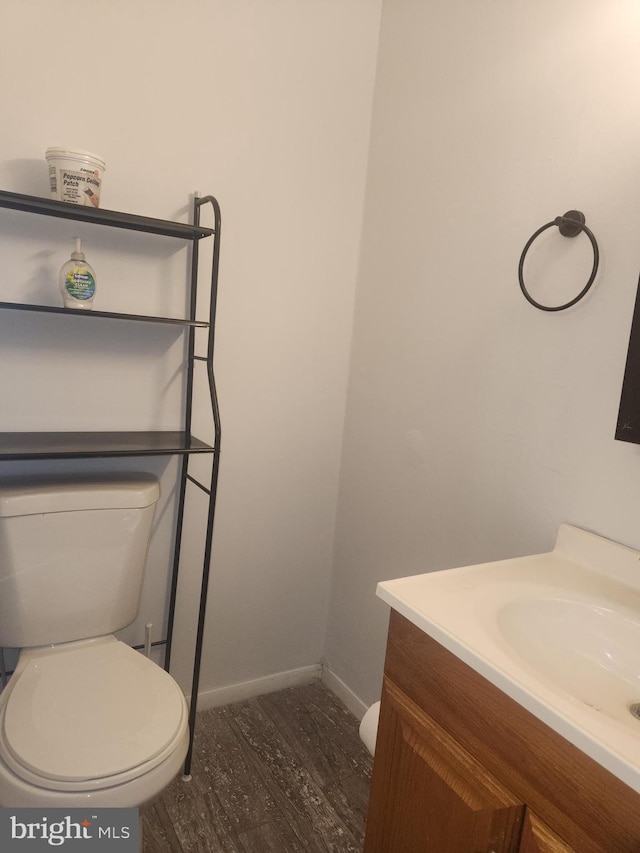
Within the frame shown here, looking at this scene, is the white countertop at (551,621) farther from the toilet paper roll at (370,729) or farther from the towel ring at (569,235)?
the towel ring at (569,235)

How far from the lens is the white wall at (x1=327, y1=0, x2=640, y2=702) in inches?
47.2

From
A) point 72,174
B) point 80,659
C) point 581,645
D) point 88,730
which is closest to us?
point 581,645

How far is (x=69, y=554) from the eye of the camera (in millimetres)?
1478

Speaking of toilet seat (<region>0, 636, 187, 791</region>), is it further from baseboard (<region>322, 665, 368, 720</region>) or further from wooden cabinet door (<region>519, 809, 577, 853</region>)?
baseboard (<region>322, 665, 368, 720</region>)

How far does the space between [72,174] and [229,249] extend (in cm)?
52

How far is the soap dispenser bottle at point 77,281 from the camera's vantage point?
1.39 metres

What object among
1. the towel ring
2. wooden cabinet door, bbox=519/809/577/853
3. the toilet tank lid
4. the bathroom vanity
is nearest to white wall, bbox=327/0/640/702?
the towel ring

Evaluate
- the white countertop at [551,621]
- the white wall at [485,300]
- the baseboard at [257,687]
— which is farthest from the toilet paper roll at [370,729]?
the baseboard at [257,687]

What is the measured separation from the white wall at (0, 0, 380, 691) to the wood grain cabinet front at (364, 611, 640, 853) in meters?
0.98

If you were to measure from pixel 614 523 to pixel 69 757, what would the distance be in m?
1.20

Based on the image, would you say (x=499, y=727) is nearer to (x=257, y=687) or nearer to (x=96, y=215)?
(x=96, y=215)

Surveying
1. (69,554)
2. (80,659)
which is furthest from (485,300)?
(80,659)

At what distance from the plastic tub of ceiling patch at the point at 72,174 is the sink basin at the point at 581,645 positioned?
1284mm

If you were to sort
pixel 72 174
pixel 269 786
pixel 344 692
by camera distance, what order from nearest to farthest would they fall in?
pixel 72 174 → pixel 269 786 → pixel 344 692
